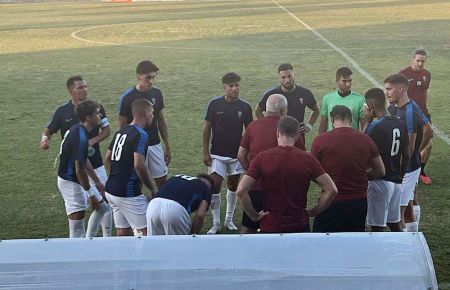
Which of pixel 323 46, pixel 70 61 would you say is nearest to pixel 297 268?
pixel 70 61

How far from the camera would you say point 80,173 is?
679cm

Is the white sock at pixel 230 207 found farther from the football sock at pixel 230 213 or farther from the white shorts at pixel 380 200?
the white shorts at pixel 380 200

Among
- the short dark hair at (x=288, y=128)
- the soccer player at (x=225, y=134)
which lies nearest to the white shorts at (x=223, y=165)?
the soccer player at (x=225, y=134)

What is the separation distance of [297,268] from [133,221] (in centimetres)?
306

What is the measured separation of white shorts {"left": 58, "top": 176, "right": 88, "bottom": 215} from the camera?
7.12m

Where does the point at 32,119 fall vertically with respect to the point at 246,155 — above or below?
below

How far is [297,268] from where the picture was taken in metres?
4.02

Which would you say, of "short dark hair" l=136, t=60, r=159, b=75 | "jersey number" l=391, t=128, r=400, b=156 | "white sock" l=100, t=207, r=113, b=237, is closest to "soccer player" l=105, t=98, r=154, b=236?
"white sock" l=100, t=207, r=113, b=237

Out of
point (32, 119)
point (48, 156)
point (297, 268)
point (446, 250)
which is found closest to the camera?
point (297, 268)

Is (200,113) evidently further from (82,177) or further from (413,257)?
(413,257)

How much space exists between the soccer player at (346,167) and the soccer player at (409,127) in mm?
1123

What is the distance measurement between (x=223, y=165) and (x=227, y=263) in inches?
173

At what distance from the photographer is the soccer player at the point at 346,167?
20.0ft

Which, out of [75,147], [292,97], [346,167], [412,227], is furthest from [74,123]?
[412,227]
